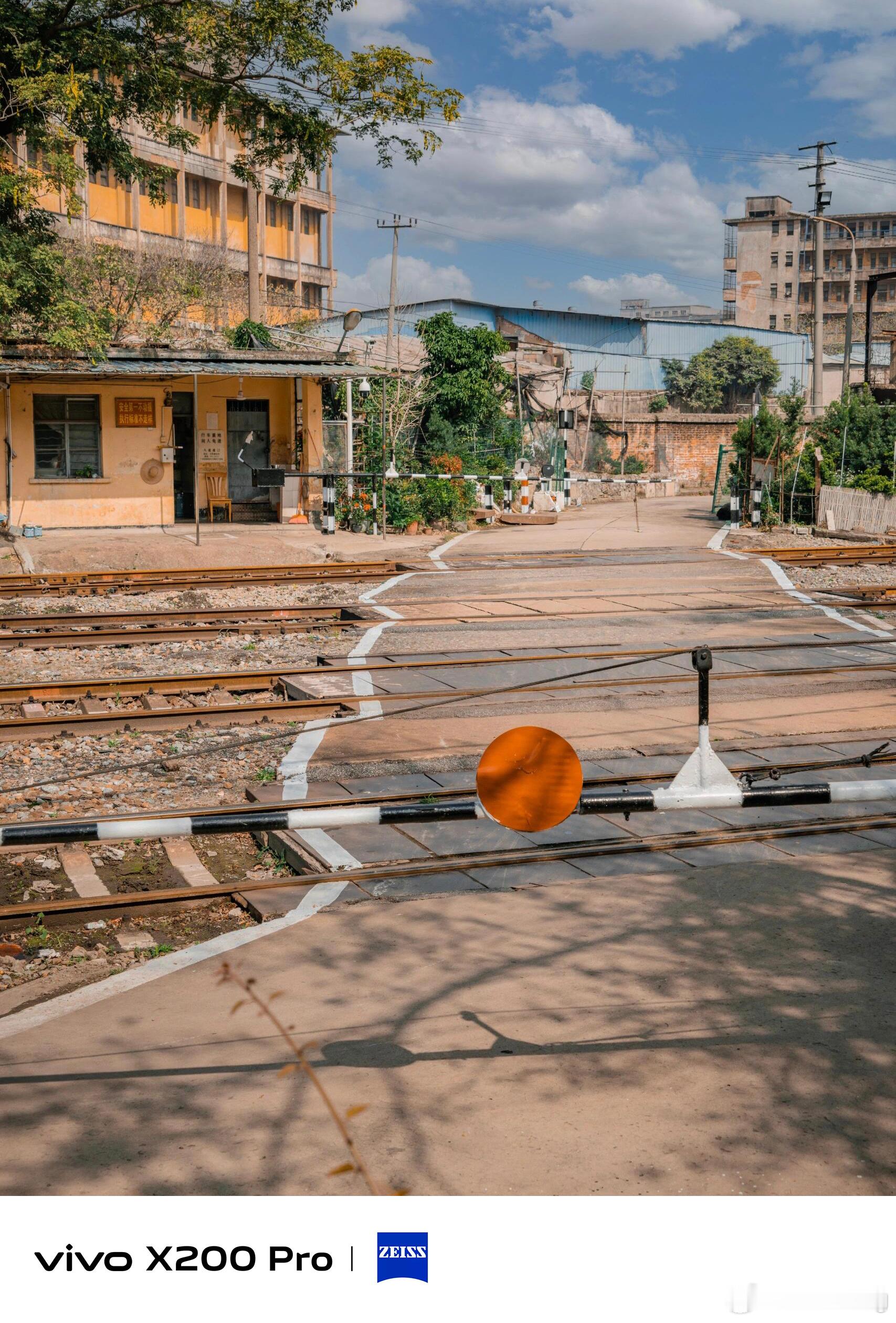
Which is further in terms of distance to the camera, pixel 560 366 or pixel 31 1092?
pixel 560 366

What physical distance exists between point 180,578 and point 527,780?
16.7 metres

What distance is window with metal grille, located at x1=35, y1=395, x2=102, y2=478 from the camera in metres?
24.5

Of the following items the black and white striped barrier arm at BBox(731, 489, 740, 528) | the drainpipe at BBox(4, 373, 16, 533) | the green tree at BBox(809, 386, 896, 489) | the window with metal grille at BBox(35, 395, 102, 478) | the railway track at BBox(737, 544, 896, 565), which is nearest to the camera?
the railway track at BBox(737, 544, 896, 565)

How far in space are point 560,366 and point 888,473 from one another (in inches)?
669

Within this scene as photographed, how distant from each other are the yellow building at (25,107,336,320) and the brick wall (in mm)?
15522

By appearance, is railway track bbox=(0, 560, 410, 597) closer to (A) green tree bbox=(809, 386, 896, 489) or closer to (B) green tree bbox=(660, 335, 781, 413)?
(A) green tree bbox=(809, 386, 896, 489)

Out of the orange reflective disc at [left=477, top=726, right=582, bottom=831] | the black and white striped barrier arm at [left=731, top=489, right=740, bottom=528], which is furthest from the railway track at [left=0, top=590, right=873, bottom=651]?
the black and white striped barrier arm at [left=731, top=489, right=740, bottom=528]

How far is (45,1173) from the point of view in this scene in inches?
148

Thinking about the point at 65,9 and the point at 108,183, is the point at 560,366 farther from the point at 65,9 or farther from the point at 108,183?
the point at 65,9

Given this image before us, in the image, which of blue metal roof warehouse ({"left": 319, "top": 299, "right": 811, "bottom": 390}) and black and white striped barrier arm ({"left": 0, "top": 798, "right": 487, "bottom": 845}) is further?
blue metal roof warehouse ({"left": 319, "top": 299, "right": 811, "bottom": 390})

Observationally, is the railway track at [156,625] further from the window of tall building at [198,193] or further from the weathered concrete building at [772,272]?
the weathered concrete building at [772,272]

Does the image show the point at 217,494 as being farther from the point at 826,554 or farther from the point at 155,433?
the point at 826,554

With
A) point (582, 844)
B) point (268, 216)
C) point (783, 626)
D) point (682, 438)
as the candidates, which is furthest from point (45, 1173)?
point (268, 216)

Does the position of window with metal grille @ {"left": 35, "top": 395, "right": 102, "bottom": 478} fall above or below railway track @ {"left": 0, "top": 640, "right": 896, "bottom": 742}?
above
